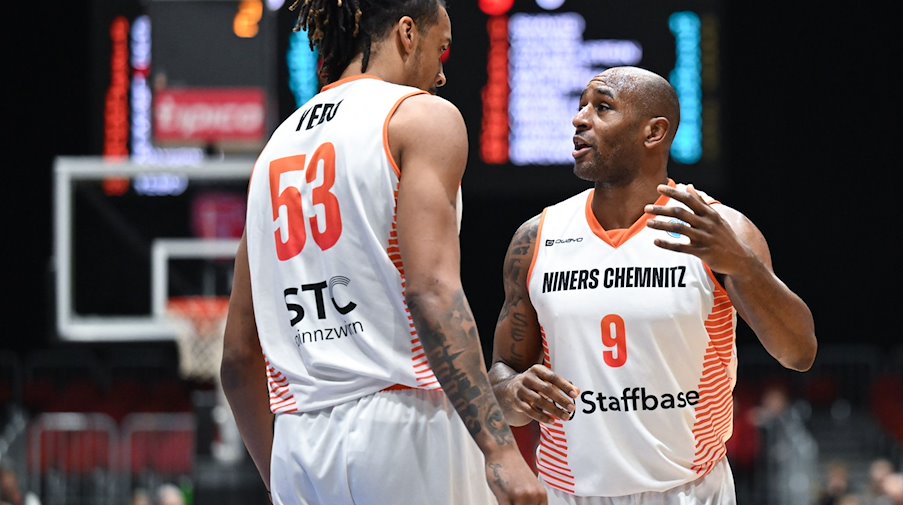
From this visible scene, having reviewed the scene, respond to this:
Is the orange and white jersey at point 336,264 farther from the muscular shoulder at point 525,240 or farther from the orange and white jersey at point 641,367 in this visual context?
the muscular shoulder at point 525,240

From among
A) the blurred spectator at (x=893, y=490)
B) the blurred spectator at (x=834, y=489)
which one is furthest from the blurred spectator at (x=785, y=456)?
the blurred spectator at (x=893, y=490)

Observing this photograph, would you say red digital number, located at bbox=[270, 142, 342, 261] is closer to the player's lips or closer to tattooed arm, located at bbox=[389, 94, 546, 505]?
tattooed arm, located at bbox=[389, 94, 546, 505]

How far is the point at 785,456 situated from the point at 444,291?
11.1 m

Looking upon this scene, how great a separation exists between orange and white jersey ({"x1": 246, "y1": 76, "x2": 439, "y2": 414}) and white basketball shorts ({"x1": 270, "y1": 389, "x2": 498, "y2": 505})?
0.15 ft

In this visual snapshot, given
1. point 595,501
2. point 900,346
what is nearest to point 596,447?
point 595,501

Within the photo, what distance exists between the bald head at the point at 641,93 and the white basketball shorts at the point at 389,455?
1433mm

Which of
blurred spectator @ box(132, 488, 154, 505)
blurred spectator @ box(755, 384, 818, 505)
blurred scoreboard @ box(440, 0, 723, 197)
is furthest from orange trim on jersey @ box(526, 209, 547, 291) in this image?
blurred spectator @ box(755, 384, 818, 505)

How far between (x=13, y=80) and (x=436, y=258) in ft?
52.2

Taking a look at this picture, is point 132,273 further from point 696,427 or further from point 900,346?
point 696,427

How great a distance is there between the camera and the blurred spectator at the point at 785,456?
1305 centimetres

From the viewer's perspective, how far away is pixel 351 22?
3.39 m

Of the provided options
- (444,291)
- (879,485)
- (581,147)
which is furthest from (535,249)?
(879,485)

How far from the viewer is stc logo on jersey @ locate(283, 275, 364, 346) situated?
3.21m

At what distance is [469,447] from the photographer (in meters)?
3.24
